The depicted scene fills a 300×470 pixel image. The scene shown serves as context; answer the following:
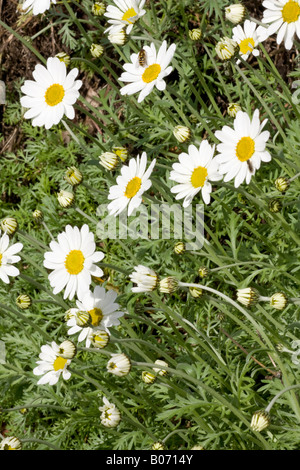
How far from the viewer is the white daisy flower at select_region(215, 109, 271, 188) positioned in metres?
1.73

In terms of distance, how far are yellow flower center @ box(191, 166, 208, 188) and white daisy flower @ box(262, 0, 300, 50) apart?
49 centimetres

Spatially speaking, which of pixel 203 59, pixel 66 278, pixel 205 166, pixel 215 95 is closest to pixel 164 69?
pixel 205 166

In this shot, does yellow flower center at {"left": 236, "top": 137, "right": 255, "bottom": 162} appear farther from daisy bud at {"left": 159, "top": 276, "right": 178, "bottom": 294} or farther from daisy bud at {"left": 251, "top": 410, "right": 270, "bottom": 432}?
daisy bud at {"left": 251, "top": 410, "right": 270, "bottom": 432}

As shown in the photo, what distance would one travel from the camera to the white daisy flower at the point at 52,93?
84.5 inches

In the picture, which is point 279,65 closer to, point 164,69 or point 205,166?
point 164,69

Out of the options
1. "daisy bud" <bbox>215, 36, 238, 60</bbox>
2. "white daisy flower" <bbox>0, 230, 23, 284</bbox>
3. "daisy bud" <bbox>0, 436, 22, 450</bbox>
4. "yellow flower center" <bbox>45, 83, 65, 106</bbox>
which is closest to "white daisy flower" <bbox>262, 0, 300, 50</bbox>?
"daisy bud" <bbox>215, 36, 238, 60</bbox>

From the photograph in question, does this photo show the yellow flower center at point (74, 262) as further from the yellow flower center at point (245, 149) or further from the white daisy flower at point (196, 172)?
the yellow flower center at point (245, 149)

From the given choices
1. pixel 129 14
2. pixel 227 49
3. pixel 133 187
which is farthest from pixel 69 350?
pixel 129 14

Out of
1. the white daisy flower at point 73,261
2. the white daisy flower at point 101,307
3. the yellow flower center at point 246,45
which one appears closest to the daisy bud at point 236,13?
the yellow flower center at point 246,45

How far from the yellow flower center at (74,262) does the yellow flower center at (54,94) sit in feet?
1.92

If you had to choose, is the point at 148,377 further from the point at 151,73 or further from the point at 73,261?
the point at 151,73

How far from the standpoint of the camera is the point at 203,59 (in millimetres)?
3070

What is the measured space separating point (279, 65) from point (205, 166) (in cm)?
148

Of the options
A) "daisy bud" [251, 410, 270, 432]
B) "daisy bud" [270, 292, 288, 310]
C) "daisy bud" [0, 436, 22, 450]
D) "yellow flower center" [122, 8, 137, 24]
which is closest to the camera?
"daisy bud" [251, 410, 270, 432]
